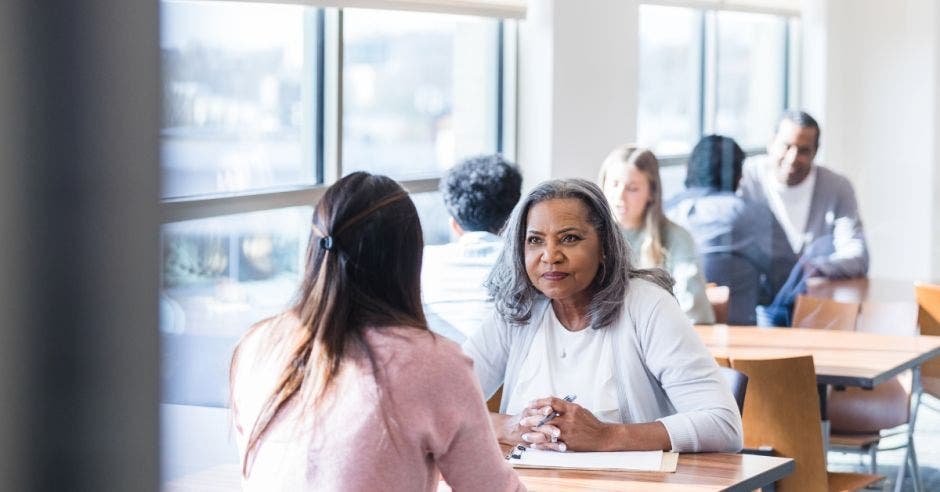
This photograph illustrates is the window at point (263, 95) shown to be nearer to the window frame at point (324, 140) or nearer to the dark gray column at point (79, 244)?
the window frame at point (324, 140)

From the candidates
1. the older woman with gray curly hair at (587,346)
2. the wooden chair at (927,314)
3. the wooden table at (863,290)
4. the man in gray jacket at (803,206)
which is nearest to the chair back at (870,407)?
the wooden chair at (927,314)

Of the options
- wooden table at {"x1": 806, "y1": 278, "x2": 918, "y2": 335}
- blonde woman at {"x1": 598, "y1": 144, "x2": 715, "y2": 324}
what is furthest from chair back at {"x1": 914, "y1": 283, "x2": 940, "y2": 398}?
blonde woman at {"x1": 598, "y1": 144, "x2": 715, "y2": 324}

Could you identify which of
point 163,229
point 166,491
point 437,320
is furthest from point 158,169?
point 437,320

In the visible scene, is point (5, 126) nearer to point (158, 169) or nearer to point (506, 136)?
point (158, 169)

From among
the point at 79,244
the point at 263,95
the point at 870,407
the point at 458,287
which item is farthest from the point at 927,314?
the point at 79,244

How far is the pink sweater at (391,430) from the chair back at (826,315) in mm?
3591

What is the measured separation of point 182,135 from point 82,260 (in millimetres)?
121

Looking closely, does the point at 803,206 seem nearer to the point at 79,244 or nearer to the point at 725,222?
the point at 725,222

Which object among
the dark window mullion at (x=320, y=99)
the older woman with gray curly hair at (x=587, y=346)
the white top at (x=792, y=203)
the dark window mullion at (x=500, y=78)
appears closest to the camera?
the older woman with gray curly hair at (x=587, y=346)

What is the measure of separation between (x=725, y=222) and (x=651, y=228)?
1785 millimetres

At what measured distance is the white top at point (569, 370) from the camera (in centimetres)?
284

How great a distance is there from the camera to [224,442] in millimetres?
1898

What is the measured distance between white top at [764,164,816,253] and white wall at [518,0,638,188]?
84 cm

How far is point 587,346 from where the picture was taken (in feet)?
9.53
